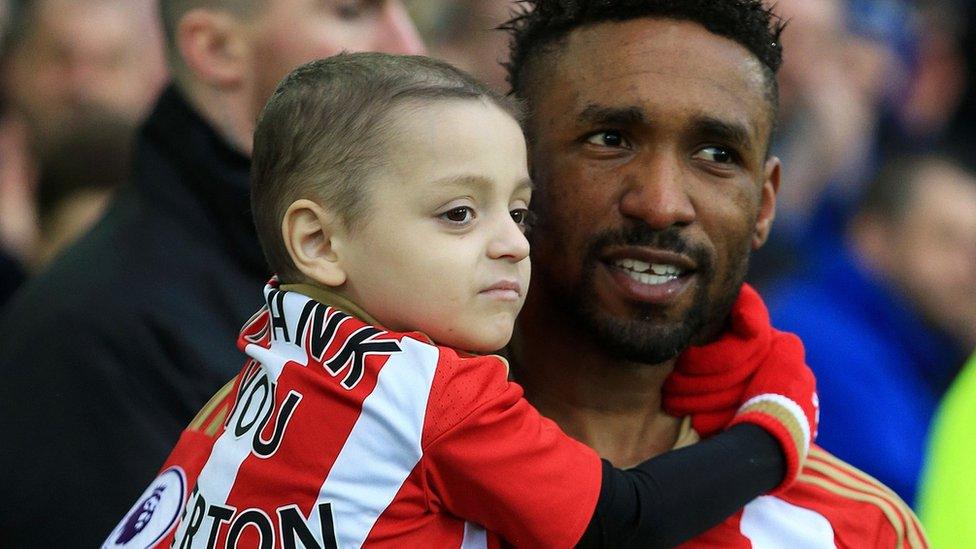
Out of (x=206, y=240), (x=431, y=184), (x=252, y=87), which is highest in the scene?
(x=431, y=184)

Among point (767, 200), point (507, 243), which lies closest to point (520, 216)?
point (507, 243)

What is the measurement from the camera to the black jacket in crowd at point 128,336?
3.09 meters

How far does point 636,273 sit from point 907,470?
53.7 inches

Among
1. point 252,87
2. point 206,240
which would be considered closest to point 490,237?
point 206,240

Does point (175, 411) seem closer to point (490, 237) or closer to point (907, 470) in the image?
point (490, 237)

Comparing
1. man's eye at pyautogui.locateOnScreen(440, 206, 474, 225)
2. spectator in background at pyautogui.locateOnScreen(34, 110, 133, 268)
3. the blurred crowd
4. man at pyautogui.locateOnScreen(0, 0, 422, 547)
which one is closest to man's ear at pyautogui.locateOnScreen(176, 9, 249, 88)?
man at pyautogui.locateOnScreen(0, 0, 422, 547)

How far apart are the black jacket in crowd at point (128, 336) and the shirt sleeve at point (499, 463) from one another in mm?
1221

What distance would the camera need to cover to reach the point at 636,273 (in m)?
2.47

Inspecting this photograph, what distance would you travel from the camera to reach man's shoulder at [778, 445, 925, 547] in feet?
8.55

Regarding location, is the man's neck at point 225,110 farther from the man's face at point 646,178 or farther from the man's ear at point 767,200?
the man's ear at point 767,200

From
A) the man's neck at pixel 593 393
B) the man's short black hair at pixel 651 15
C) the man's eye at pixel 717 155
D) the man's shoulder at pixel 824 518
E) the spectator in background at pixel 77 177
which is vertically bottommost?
the spectator in background at pixel 77 177

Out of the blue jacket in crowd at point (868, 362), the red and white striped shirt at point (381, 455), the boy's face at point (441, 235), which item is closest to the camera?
the red and white striped shirt at point (381, 455)

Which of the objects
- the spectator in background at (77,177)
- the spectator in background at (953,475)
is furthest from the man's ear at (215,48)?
the spectator in background at (953,475)

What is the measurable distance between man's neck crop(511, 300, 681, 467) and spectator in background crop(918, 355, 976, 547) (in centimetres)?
82
